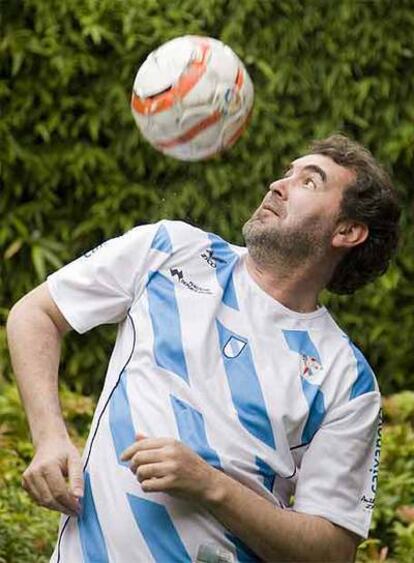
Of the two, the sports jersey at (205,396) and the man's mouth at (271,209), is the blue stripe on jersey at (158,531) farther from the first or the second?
the man's mouth at (271,209)

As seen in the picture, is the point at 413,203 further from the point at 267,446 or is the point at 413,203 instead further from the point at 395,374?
the point at 267,446

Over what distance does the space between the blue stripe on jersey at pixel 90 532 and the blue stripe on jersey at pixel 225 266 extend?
535mm

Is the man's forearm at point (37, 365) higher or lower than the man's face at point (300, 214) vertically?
lower

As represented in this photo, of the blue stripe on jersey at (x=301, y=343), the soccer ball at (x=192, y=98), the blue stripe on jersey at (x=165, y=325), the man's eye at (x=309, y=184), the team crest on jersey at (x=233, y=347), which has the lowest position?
the blue stripe on jersey at (x=301, y=343)

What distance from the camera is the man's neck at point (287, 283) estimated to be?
3.79m

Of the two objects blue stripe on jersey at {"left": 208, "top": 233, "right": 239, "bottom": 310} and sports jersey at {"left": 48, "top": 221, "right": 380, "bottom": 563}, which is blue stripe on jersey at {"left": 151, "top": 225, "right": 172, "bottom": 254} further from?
blue stripe on jersey at {"left": 208, "top": 233, "right": 239, "bottom": 310}

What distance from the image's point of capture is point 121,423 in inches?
140

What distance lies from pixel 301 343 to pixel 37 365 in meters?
0.61

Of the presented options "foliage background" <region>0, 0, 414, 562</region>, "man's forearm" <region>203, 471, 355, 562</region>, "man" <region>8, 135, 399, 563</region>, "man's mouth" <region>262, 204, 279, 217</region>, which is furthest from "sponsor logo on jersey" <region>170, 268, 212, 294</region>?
"foliage background" <region>0, 0, 414, 562</region>

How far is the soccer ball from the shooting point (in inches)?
162

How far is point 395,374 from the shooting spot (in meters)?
7.24

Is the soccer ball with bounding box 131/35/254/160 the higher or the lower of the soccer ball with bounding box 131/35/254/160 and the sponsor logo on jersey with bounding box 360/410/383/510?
the higher

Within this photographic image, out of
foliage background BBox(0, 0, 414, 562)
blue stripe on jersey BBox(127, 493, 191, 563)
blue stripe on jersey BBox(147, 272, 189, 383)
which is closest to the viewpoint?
blue stripe on jersey BBox(127, 493, 191, 563)

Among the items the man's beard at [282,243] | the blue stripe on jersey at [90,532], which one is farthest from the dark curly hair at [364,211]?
Result: the blue stripe on jersey at [90,532]
